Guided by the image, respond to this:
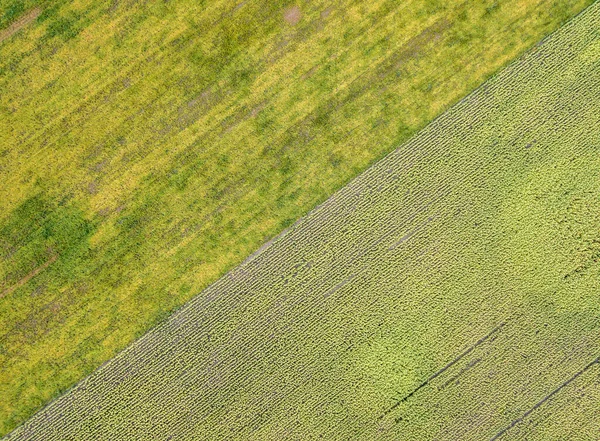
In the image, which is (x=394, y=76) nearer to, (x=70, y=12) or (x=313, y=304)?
(x=313, y=304)

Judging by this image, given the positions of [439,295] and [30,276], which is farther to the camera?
[439,295]

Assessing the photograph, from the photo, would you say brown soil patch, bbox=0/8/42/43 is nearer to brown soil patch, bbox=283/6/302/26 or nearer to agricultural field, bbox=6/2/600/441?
agricultural field, bbox=6/2/600/441

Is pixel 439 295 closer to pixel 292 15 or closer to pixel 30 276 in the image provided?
pixel 292 15

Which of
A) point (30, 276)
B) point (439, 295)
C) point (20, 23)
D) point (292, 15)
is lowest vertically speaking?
point (439, 295)

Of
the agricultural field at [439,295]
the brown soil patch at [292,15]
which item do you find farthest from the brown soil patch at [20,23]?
the brown soil patch at [292,15]

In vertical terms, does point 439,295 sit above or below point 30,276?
below


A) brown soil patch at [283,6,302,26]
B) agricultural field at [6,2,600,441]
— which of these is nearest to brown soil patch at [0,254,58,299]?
agricultural field at [6,2,600,441]

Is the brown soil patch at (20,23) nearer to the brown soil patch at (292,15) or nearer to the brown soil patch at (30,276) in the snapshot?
the brown soil patch at (30,276)

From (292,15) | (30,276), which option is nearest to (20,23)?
(30,276)
